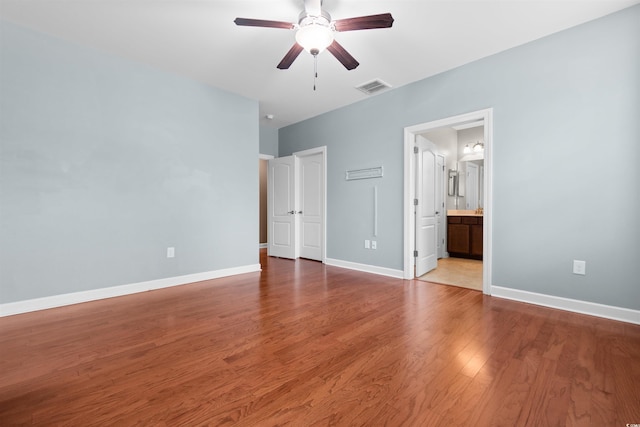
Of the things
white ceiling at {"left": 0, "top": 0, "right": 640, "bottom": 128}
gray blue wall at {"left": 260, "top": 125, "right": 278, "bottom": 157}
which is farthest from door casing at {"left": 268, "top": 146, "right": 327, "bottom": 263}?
white ceiling at {"left": 0, "top": 0, "right": 640, "bottom": 128}

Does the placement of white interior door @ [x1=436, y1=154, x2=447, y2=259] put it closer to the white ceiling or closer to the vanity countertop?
the vanity countertop

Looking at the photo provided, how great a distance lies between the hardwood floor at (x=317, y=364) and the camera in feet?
4.41

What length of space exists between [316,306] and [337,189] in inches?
97.9

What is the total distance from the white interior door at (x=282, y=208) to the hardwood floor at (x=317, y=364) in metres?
2.77

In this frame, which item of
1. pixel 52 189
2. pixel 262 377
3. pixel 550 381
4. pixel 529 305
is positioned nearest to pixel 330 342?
pixel 262 377

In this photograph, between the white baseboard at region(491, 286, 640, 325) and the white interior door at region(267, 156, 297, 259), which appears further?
the white interior door at region(267, 156, 297, 259)

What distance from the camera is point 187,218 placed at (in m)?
3.75

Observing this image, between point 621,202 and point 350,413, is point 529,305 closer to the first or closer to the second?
point 621,202

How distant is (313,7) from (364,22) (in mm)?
439

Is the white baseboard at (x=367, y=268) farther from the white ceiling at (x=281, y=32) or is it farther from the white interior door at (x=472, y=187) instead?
the white interior door at (x=472, y=187)

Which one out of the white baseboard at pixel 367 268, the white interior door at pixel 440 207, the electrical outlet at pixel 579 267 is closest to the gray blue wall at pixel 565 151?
the electrical outlet at pixel 579 267

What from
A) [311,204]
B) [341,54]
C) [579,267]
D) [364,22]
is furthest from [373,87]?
[579,267]

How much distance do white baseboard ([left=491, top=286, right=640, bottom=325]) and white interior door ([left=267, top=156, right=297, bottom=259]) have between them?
11.8 ft

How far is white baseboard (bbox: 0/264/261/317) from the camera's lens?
8.67 ft
